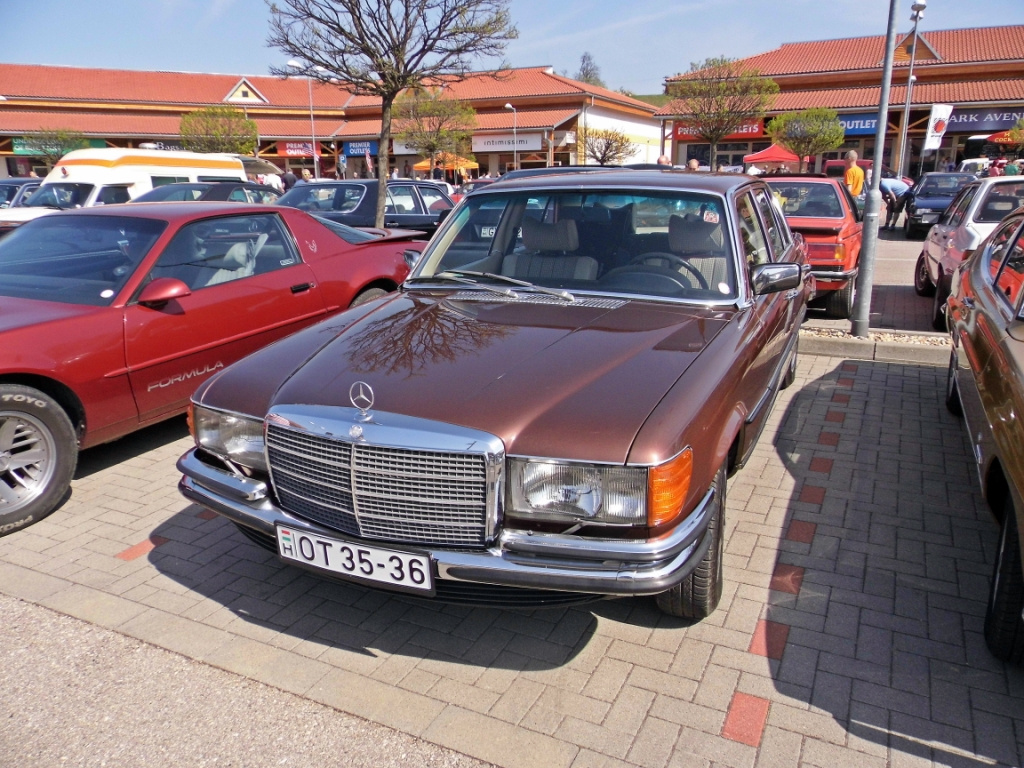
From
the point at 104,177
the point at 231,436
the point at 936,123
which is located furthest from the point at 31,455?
the point at 936,123

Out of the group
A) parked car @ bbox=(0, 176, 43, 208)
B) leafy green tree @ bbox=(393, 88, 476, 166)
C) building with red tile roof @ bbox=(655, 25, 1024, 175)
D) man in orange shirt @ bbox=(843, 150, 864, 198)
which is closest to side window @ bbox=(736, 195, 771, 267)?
man in orange shirt @ bbox=(843, 150, 864, 198)

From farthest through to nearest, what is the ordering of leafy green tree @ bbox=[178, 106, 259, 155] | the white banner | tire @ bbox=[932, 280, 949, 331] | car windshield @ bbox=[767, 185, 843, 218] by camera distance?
1. leafy green tree @ bbox=[178, 106, 259, 155]
2. the white banner
3. car windshield @ bbox=[767, 185, 843, 218]
4. tire @ bbox=[932, 280, 949, 331]

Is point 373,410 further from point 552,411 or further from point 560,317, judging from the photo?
point 560,317

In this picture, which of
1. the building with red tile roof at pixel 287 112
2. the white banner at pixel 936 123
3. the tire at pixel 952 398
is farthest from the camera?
the building with red tile roof at pixel 287 112

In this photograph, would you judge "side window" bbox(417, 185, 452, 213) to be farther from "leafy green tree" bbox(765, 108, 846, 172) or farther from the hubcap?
"leafy green tree" bbox(765, 108, 846, 172)

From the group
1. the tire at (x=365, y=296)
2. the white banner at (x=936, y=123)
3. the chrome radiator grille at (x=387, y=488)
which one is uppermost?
the white banner at (x=936, y=123)

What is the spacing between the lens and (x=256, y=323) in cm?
Answer: 552

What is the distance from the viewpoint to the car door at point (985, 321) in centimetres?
343

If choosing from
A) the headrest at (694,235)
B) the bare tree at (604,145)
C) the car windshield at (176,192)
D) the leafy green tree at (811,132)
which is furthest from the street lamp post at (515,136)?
the headrest at (694,235)

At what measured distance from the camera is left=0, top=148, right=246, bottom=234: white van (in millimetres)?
12711

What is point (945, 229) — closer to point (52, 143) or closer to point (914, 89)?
point (914, 89)

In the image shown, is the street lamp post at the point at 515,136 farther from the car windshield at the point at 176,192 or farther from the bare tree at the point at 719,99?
the car windshield at the point at 176,192

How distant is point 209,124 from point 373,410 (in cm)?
4005

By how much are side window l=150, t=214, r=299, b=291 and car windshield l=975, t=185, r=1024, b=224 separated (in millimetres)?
7311
